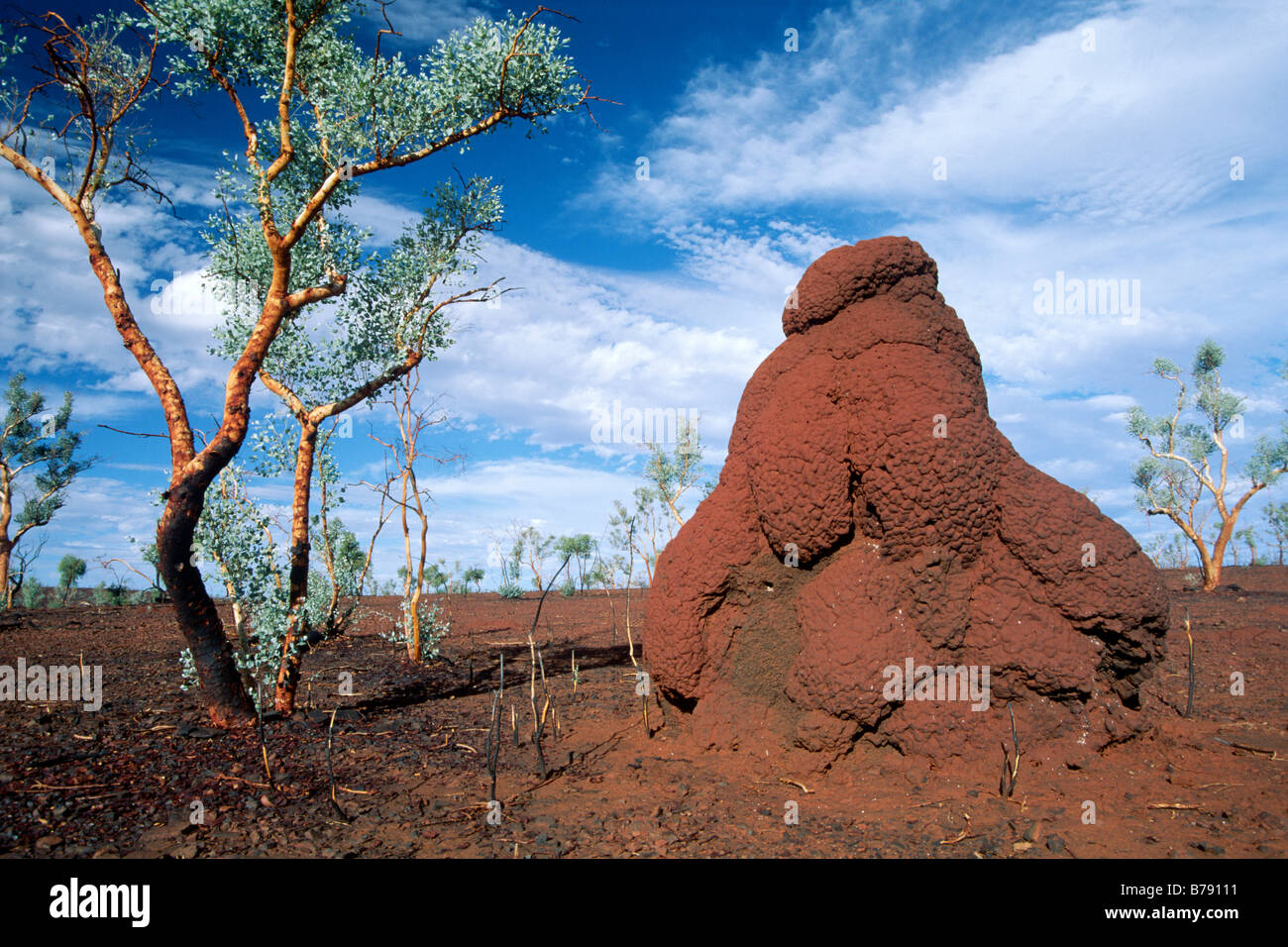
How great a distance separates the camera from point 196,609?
6.94m

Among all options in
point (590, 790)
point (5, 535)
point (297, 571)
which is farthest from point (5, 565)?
point (590, 790)

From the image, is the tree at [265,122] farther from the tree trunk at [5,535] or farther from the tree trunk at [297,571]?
the tree trunk at [5,535]

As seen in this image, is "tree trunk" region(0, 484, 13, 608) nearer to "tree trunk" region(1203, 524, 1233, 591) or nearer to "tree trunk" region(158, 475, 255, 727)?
"tree trunk" region(158, 475, 255, 727)

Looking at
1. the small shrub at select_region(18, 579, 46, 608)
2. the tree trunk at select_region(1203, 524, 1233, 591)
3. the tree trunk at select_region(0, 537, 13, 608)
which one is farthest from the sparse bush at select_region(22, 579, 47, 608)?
the tree trunk at select_region(1203, 524, 1233, 591)

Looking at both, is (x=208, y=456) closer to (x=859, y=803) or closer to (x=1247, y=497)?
(x=859, y=803)

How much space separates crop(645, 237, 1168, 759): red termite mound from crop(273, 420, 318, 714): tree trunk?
4.35m

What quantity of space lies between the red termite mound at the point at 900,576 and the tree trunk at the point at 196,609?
448cm

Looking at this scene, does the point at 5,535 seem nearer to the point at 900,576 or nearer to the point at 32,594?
the point at 32,594

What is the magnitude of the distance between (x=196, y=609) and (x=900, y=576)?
6589 millimetres

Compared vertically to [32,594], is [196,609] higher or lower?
higher

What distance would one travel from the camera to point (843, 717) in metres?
5.60

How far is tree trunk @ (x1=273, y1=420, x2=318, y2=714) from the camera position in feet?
26.1

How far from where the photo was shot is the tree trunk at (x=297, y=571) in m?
7.96
